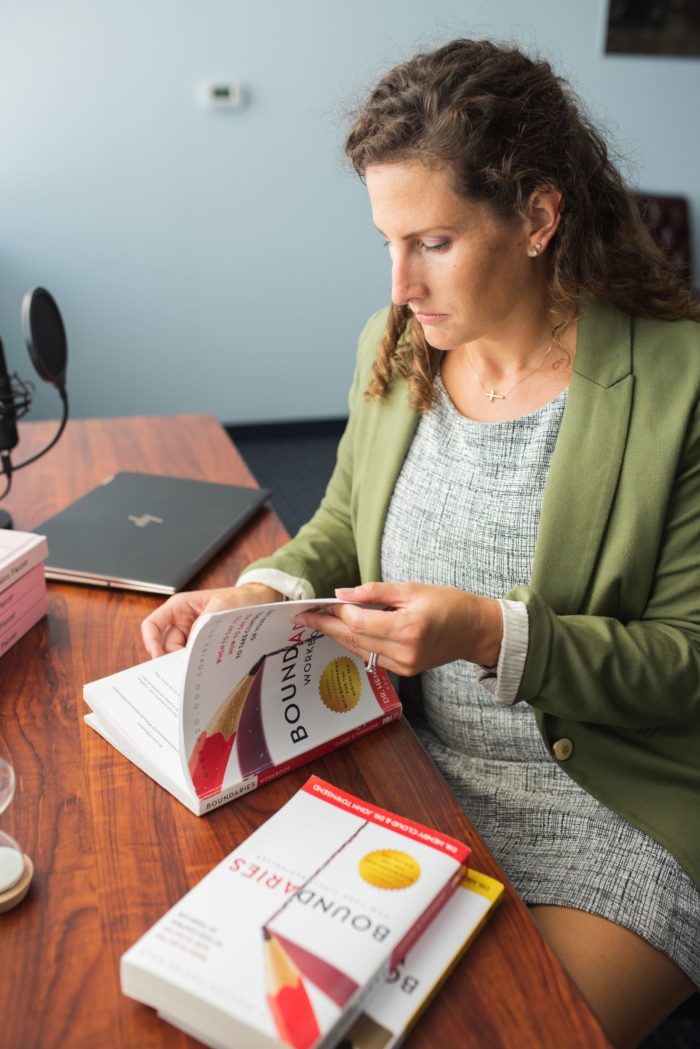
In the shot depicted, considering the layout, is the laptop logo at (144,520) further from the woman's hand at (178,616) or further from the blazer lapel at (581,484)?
the blazer lapel at (581,484)

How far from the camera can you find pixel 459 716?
125cm

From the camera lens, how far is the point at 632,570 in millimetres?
1099

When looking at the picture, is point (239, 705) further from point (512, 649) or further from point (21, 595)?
point (21, 595)

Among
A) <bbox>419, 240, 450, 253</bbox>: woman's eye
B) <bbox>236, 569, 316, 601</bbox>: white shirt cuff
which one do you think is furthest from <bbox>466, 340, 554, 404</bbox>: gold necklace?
<bbox>236, 569, 316, 601</bbox>: white shirt cuff

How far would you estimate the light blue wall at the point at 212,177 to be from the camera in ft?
12.0

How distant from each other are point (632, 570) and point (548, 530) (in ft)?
0.36

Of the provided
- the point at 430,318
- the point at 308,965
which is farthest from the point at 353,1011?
the point at 430,318

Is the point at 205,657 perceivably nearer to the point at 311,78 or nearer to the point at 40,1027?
the point at 40,1027

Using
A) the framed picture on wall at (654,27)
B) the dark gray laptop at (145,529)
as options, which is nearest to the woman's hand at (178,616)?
the dark gray laptop at (145,529)

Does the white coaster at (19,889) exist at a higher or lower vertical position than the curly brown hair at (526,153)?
lower

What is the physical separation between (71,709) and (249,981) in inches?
19.0

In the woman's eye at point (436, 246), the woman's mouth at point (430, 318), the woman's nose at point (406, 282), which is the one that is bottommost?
the woman's mouth at point (430, 318)

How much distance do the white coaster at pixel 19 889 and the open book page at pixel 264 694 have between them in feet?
0.52

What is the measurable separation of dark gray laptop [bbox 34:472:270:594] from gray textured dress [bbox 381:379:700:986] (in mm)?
302
